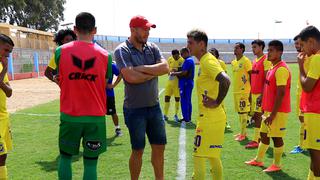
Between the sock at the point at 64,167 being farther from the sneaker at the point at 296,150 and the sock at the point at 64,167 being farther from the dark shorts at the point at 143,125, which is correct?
the sneaker at the point at 296,150

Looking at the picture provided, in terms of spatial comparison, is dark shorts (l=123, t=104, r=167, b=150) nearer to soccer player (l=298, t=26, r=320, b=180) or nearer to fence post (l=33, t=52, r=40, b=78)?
soccer player (l=298, t=26, r=320, b=180)

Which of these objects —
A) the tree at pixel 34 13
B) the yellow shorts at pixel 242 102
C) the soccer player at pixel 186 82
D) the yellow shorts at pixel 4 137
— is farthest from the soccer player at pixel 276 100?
the tree at pixel 34 13

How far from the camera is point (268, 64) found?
758cm

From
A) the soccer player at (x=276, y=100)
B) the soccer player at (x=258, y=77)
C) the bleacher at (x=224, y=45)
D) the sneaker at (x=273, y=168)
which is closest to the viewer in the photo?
the soccer player at (x=276, y=100)

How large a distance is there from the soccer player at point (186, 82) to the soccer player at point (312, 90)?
21.6 feet

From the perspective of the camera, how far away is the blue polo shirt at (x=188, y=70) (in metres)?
10.9

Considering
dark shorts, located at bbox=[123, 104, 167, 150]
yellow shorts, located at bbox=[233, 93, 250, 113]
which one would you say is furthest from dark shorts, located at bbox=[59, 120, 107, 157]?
yellow shorts, located at bbox=[233, 93, 250, 113]

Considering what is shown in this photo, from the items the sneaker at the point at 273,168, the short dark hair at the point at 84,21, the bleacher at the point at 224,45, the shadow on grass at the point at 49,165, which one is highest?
the bleacher at the point at 224,45

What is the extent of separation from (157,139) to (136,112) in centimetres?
51

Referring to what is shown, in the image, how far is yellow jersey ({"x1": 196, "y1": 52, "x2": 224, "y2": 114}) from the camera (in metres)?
4.26

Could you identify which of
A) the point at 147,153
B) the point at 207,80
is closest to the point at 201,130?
the point at 207,80

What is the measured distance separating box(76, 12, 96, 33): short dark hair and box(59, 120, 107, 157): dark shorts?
106 centimetres

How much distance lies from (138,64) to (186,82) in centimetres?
643

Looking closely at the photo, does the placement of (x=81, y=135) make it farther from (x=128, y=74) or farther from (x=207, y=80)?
(x=207, y=80)
